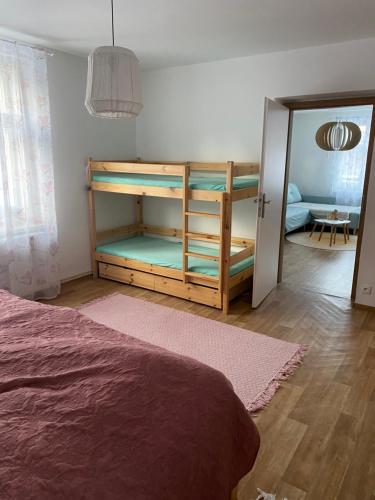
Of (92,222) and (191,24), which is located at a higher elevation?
(191,24)

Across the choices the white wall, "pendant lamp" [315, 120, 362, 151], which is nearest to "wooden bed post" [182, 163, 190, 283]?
the white wall

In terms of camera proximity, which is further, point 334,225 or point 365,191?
point 334,225

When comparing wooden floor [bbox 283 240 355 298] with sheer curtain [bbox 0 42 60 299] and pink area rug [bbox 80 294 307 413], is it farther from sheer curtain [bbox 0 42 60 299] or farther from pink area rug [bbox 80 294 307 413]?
sheer curtain [bbox 0 42 60 299]

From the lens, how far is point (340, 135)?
19.2 ft

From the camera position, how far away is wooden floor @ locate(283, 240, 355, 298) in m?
4.21

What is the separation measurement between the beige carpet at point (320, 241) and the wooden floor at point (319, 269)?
230 mm

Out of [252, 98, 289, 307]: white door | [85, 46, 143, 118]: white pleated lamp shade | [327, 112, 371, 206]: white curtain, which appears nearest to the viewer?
[85, 46, 143, 118]: white pleated lamp shade

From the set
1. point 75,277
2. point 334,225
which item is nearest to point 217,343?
point 75,277

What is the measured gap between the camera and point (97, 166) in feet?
13.6

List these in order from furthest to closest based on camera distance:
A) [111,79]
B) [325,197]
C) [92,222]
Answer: [325,197] → [92,222] → [111,79]

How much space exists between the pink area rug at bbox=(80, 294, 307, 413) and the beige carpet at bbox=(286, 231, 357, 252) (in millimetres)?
3529

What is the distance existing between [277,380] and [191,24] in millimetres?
2682

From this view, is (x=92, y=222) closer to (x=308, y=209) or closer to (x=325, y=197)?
(x=308, y=209)

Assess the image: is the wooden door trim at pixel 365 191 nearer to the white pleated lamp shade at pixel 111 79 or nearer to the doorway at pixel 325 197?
the doorway at pixel 325 197
